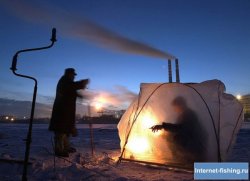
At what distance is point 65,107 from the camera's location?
21.8 feet

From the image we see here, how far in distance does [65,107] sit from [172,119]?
2.51 meters

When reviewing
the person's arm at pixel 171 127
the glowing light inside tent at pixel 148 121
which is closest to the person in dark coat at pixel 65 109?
the glowing light inside tent at pixel 148 121

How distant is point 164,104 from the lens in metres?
6.93

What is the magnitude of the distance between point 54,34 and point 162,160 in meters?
3.96

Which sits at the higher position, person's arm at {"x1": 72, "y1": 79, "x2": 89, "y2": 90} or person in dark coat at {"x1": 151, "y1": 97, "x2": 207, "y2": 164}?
person's arm at {"x1": 72, "y1": 79, "x2": 89, "y2": 90}

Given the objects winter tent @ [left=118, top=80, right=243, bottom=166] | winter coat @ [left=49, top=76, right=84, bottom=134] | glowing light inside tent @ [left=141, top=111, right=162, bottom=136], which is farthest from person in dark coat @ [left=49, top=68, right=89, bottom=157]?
glowing light inside tent @ [left=141, top=111, right=162, bottom=136]

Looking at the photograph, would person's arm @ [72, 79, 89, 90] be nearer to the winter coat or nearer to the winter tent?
the winter coat

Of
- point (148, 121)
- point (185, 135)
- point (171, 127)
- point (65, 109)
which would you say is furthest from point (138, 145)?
point (65, 109)

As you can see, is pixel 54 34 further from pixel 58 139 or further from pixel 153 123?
pixel 153 123

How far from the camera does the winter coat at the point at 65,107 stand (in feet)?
21.4

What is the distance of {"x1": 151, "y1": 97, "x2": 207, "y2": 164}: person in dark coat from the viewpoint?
20.2ft

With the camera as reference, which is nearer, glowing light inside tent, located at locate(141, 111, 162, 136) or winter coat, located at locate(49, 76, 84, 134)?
winter coat, located at locate(49, 76, 84, 134)

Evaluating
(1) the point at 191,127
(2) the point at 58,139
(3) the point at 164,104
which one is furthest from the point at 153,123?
(2) the point at 58,139

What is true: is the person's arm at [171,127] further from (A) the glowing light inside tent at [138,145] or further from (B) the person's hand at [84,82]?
(B) the person's hand at [84,82]
